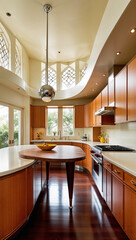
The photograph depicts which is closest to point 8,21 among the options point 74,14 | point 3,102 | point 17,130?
point 74,14

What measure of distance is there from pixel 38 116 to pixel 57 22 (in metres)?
3.37

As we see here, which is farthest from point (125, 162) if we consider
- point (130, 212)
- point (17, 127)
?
point (17, 127)

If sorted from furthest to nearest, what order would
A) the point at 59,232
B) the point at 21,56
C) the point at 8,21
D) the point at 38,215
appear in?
the point at 21,56, the point at 8,21, the point at 38,215, the point at 59,232

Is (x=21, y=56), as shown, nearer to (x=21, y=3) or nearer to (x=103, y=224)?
(x=21, y=3)

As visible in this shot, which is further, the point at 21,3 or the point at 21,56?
the point at 21,56

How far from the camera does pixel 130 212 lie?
135cm

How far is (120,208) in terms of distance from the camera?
5.19ft

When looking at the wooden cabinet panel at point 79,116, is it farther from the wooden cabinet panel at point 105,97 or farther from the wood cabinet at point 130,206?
the wood cabinet at point 130,206

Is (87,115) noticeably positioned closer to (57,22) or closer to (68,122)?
(68,122)

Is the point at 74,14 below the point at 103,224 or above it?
above

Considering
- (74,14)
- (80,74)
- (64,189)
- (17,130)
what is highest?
(74,14)

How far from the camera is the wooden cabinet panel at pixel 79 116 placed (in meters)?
5.24

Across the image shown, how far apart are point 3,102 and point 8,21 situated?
202 cm

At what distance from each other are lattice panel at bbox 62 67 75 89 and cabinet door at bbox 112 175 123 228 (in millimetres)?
4326
